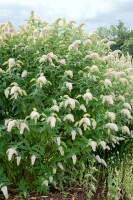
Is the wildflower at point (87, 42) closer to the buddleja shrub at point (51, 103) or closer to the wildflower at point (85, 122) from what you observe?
the buddleja shrub at point (51, 103)

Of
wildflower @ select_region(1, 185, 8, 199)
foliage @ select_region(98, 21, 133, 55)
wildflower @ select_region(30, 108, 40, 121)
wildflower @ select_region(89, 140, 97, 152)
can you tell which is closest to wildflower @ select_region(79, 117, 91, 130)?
wildflower @ select_region(89, 140, 97, 152)

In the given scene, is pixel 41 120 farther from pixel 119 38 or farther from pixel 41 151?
pixel 119 38

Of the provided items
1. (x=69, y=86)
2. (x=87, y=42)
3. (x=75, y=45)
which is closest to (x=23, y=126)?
(x=69, y=86)

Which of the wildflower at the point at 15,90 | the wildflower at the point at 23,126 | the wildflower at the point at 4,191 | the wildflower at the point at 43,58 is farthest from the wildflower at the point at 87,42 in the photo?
the wildflower at the point at 4,191

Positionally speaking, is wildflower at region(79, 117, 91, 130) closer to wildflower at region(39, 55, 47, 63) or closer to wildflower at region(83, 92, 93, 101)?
wildflower at region(83, 92, 93, 101)

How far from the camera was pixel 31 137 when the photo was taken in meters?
4.69

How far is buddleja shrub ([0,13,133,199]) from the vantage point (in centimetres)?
455

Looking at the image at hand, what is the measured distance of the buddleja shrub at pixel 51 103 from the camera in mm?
4547

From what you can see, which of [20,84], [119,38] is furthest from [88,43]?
[119,38]

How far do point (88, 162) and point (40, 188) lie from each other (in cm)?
99

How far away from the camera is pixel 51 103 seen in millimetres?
4699

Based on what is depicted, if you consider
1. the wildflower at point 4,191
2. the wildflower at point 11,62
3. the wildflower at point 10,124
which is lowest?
the wildflower at point 4,191

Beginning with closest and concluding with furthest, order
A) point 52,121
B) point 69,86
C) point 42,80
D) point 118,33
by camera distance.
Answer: point 52,121 < point 42,80 < point 69,86 < point 118,33

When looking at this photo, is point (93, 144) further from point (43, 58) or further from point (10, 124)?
point (43, 58)
